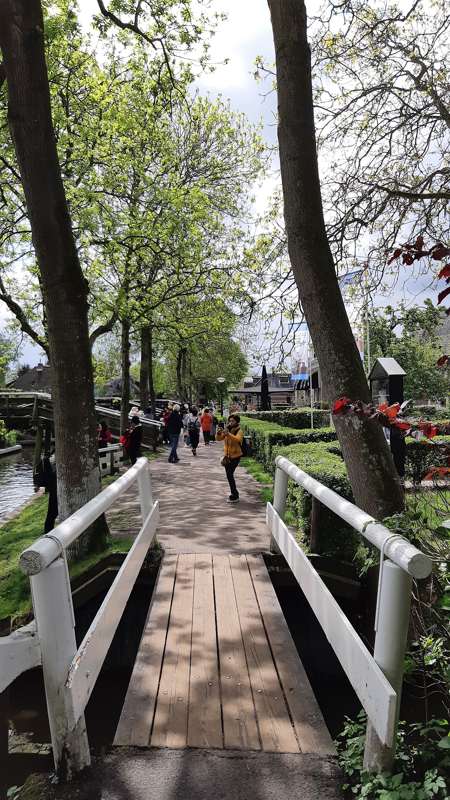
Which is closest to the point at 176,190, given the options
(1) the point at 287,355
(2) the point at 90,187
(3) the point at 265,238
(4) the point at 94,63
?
(2) the point at 90,187

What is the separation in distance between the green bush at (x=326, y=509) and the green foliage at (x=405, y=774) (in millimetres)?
3288

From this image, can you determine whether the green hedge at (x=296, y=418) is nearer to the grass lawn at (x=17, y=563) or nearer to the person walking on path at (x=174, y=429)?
the person walking on path at (x=174, y=429)

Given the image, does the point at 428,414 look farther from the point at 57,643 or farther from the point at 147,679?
the point at 57,643

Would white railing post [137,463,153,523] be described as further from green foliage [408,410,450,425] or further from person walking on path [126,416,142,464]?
person walking on path [126,416,142,464]

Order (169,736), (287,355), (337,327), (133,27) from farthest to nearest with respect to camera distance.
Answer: (133,27) < (287,355) < (337,327) < (169,736)

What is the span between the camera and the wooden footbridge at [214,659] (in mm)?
2336

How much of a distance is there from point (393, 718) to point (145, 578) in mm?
4404

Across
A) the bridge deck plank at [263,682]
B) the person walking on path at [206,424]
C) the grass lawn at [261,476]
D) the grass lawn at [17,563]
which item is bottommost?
the grass lawn at [17,563]

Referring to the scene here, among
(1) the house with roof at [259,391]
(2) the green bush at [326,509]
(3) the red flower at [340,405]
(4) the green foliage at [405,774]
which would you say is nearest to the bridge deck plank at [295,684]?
(4) the green foliage at [405,774]

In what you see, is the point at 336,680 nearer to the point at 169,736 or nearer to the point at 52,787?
the point at 169,736

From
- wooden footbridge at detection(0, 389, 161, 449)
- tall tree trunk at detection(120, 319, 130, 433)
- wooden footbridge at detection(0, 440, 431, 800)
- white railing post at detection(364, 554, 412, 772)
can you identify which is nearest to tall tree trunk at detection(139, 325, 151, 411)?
wooden footbridge at detection(0, 389, 161, 449)

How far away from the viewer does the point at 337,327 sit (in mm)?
5055

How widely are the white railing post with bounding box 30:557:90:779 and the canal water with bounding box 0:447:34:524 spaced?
898cm

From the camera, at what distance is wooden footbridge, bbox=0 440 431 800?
92.0 inches
